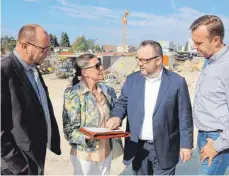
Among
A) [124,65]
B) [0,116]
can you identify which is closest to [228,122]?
[0,116]

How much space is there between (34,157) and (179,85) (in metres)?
1.46

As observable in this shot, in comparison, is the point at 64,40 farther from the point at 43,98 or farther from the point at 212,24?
the point at 212,24

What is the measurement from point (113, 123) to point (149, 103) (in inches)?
15.7

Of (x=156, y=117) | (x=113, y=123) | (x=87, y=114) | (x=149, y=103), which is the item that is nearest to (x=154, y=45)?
(x=149, y=103)

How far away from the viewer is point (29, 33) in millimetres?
2500

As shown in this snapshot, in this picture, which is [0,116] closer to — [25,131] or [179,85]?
[25,131]

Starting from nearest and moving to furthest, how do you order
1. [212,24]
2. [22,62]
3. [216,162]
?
[22,62] → [212,24] → [216,162]

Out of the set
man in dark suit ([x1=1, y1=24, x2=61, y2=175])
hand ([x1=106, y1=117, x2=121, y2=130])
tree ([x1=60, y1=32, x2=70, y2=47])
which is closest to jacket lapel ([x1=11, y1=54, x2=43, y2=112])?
man in dark suit ([x1=1, y1=24, x2=61, y2=175])

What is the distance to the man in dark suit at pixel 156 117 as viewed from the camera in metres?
2.91

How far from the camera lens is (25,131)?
2.33 m

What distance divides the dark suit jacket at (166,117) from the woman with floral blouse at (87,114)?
0.25 metres

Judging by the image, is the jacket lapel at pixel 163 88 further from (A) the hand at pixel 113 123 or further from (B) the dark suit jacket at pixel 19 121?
(B) the dark suit jacket at pixel 19 121

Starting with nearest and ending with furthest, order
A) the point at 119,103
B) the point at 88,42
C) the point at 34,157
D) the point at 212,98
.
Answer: the point at 34,157
the point at 212,98
the point at 119,103
the point at 88,42

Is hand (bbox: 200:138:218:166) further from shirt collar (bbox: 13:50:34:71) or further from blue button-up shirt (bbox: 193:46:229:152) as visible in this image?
shirt collar (bbox: 13:50:34:71)
